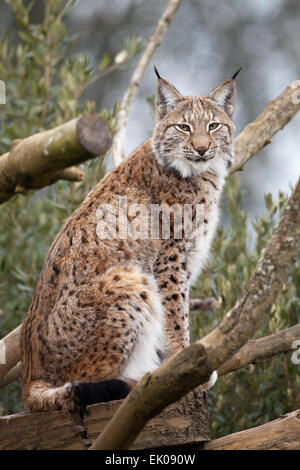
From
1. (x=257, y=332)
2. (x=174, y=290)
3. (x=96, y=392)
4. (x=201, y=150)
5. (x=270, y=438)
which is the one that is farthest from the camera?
(x=257, y=332)

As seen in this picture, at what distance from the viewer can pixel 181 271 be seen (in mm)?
4262

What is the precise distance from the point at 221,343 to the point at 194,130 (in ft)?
8.21

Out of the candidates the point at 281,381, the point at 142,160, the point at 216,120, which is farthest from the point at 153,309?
the point at 281,381

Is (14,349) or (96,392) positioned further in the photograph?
(14,349)

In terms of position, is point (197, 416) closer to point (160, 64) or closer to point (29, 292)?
point (29, 292)

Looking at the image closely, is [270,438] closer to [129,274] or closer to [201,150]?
[129,274]

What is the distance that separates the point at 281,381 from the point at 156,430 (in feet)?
7.12

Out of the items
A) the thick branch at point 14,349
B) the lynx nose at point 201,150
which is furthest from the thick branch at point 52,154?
the thick branch at point 14,349

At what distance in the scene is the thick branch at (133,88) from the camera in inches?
220

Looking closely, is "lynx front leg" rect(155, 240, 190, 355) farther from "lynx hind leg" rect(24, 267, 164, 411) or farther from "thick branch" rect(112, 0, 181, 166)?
"thick branch" rect(112, 0, 181, 166)

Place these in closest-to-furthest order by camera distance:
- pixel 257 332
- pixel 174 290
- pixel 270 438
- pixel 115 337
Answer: pixel 270 438
pixel 115 337
pixel 174 290
pixel 257 332

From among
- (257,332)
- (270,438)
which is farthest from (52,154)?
(257,332)

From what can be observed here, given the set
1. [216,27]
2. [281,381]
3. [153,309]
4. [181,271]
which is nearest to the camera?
[153,309]

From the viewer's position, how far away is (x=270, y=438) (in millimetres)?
3213
